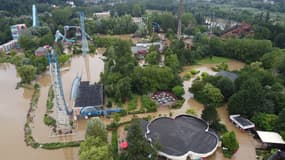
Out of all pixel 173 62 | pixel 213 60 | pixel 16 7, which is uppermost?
pixel 16 7

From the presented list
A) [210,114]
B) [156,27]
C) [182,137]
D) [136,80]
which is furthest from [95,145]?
[156,27]

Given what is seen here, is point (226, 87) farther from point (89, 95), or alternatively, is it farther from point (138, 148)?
point (89, 95)

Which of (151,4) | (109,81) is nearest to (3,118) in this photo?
(109,81)

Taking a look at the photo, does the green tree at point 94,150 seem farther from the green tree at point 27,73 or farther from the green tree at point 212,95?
the green tree at point 27,73

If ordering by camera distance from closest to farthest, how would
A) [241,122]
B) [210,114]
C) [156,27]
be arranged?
1. [210,114]
2. [241,122]
3. [156,27]

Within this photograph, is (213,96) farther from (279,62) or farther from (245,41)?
(245,41)

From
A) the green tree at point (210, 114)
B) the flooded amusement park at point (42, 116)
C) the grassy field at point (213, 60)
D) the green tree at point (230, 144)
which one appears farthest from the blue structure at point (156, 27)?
the green tree at point (230, 144)
